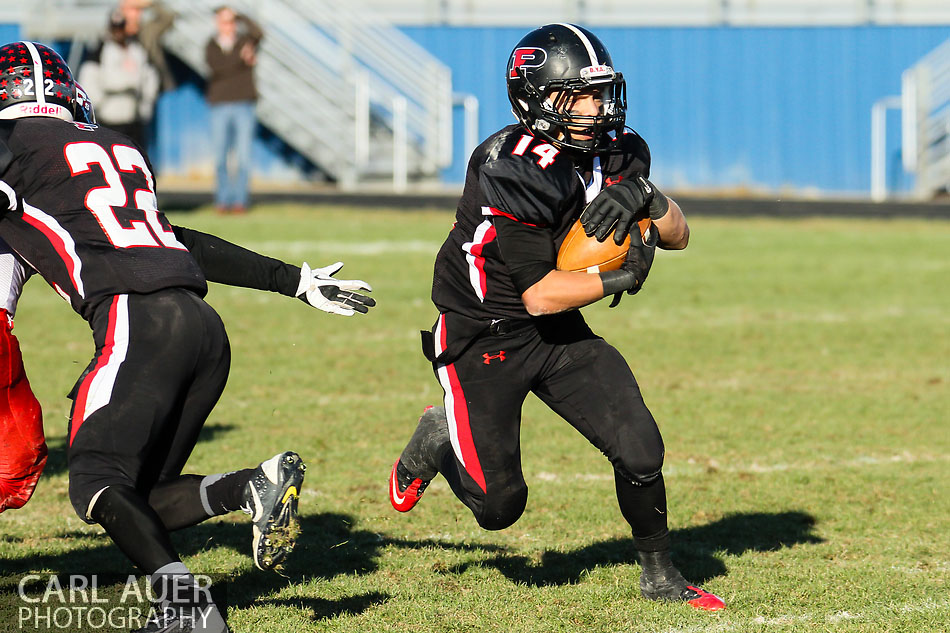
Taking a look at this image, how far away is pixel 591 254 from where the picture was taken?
13.2 feet

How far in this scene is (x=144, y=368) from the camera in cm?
347

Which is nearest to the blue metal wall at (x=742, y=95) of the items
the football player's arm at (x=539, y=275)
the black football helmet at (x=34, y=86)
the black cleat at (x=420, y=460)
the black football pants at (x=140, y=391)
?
the black cleat at (x=420, y=460)

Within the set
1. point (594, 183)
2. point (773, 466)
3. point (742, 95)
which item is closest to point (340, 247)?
point (773, 466)

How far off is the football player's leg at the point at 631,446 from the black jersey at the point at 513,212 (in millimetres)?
303

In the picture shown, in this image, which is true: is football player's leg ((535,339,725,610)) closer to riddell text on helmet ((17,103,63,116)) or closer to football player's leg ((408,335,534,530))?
football player's leg ((408,335,534,530))

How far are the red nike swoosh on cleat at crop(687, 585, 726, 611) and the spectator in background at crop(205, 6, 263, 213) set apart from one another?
13054 millimetres

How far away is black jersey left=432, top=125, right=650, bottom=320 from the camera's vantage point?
3945 mm

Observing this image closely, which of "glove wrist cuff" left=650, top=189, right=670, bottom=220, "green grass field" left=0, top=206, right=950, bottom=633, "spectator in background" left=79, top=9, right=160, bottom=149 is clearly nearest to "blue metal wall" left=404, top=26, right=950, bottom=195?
"spectator in background" left=79, top=9, right=160, bottom=149

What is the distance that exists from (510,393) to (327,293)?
27.6 inches

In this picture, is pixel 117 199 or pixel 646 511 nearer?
pixel 117 199

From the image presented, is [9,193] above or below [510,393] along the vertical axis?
above

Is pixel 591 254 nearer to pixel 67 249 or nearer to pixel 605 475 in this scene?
pixel 67 249

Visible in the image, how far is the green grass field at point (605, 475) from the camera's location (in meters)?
4.09

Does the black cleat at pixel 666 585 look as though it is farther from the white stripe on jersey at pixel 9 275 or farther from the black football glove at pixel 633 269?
the white stripe on jersey at pixel 9 275
